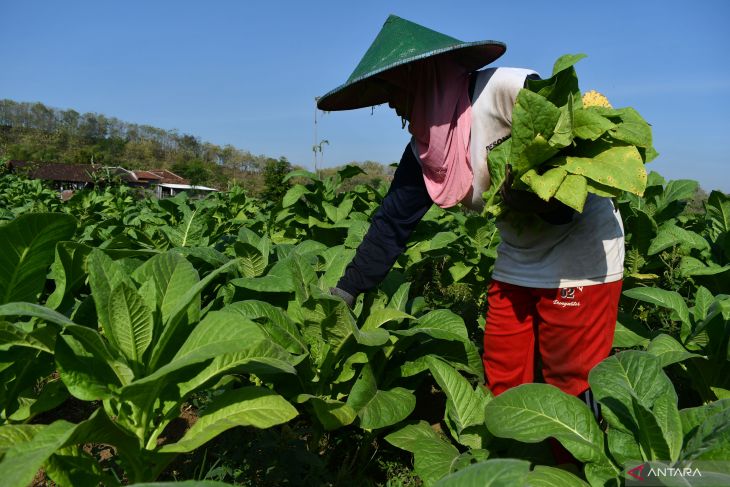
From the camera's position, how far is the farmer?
1951 millimetres

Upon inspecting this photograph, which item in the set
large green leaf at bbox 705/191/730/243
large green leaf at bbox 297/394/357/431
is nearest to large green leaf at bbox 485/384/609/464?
large green leaf at bbox 297/394/357/431

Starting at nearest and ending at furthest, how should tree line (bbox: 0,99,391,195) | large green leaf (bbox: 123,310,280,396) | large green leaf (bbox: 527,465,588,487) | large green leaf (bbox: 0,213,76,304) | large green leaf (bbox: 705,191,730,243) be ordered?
1. large green leaf (bbox: 123,310,280,396)
2. large green leaf (bbox: 527,465,588,487)
3. large green leaf (bbox: 0,213,76,304)
4. large green leaf (bbox: 705,191,730,243)
5. tree line (bbox: 0,99,391,195)

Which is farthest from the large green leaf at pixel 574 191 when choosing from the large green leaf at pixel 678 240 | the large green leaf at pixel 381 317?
the large green leaf at pixel 678 240

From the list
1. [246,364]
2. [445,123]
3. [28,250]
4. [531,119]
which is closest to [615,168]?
[531,119]

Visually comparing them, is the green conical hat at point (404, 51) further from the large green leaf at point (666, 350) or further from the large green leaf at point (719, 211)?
the large green leaf at point (719, 211)

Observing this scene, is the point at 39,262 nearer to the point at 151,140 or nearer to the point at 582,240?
the point at 582,240

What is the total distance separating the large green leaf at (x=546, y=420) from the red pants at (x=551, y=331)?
2.27ft

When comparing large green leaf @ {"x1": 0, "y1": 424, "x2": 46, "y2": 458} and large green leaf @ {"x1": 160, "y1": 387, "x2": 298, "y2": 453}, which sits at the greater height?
large green leaf @ {"x1": 160, "y1": 387, "x2": 298, "y2": 453}

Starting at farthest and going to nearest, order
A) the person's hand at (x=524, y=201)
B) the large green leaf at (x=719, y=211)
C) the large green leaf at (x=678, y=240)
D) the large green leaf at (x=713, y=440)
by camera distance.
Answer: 1. the large green leaf at (x=719, y=211)
2. the large green leaf at (x=678, y=240)
3. the person's hand at (x=524, y=201)
4. the large green leaf at (x=713, y=440)

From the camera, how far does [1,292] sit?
1490mm

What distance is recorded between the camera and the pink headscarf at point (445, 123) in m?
1.98

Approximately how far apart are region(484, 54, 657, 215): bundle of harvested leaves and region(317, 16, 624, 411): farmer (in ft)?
0.58

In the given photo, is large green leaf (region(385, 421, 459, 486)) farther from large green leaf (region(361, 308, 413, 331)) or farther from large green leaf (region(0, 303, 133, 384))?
large green leaf (region(0, 303, 133, 384))

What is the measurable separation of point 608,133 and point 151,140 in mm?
97070
